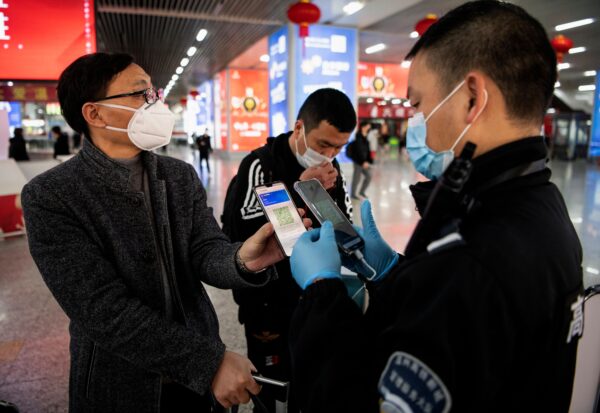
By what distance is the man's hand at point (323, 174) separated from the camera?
1.83 meters

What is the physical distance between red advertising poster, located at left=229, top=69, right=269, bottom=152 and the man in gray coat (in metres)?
16.7

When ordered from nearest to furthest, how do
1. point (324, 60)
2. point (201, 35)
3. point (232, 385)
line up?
point (232, 385) → point (324, 60) → point (201, 35)

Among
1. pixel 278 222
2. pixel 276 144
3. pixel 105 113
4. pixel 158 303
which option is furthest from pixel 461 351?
pixel 276 144

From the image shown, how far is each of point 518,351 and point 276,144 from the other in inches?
60.9

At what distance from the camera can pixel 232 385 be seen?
1.05 metres

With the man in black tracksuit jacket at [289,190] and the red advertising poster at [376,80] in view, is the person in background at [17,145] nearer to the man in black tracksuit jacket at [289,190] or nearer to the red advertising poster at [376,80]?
the red advertising poster at [376,80]

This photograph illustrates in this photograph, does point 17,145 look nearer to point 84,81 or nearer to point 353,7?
point 353,7

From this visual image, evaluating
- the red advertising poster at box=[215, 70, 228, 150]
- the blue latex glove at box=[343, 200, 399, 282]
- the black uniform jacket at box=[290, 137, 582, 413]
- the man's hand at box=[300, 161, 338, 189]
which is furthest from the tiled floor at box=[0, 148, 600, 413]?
the red advertising poster at box=[215, 70, 228, 150]

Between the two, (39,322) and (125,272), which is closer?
(125,272)

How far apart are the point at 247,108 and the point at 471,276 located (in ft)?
59.0

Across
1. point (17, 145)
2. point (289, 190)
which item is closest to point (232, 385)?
point (289, 190)

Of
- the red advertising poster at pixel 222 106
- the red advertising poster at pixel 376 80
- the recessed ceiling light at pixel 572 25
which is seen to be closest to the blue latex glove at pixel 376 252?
the recessed ceiling light at pixel 572 25

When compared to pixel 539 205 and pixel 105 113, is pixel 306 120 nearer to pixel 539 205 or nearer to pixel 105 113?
pixel 105 113

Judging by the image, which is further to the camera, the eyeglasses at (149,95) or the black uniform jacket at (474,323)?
the eyeglasses at (149,95)
